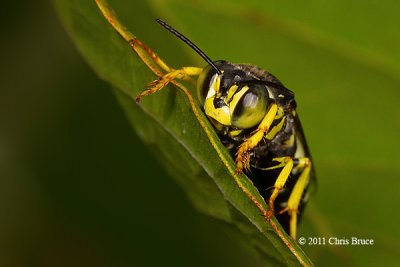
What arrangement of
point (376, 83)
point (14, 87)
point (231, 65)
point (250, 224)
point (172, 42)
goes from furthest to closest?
1. point (14, 87)
2. point (376, 83)
3. point (172, 42)
4. point (231, 65)
5. point (250, 224)

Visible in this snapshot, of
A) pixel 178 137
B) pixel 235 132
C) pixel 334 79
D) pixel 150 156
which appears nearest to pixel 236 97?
pixel 235 132

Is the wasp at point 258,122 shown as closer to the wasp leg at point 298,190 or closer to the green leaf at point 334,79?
the wasp leg at point 298,190

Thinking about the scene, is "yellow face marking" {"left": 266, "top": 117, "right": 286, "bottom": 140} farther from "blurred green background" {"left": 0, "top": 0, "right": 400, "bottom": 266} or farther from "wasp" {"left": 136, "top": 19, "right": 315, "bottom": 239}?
"blurred green background" {"left": 0, "top": 0, "right": 400, "bottom": 266}

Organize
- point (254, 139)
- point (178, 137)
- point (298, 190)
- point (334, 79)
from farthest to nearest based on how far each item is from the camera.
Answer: point (334, 79) < point (298, 190) < point (254, 139) < point (178, 137)

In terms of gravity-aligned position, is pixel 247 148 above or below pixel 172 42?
below

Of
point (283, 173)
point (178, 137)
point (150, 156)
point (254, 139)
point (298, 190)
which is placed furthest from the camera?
point (150, 156)

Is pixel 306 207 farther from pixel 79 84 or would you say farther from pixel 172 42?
pixel 79 84

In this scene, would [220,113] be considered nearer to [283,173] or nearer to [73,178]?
[283,173]

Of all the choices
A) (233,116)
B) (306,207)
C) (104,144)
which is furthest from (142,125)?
(104,144)
